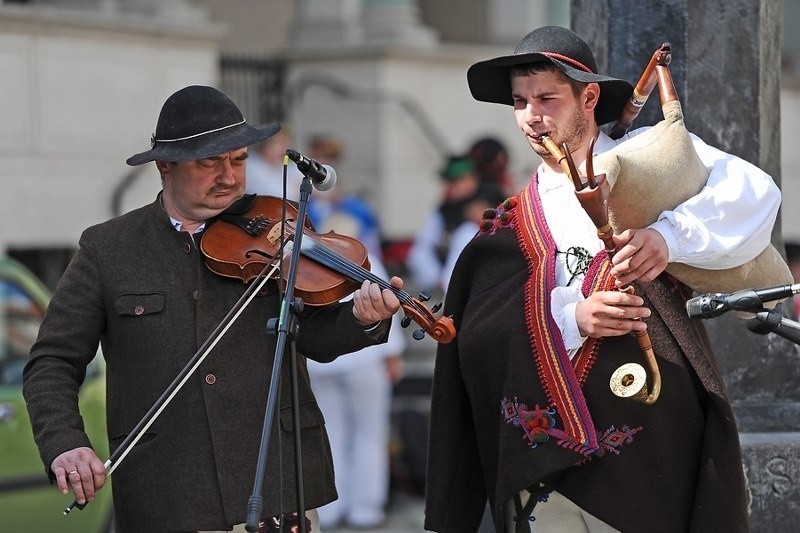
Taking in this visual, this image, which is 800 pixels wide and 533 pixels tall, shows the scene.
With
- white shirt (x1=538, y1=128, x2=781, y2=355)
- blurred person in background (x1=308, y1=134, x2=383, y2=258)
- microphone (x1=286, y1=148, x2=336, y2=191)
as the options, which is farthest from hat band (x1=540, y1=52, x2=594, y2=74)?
blurred person in background (x1=308, y1=134, x2=383, y2=258)

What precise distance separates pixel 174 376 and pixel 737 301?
148 cm

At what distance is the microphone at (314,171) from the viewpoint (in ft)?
12.5

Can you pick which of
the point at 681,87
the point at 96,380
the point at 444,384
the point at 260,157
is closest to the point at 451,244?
the point at 260,157

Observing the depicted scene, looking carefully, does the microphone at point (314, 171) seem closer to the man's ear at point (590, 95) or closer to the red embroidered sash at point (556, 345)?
the red embroidered sash at point (556, 345)

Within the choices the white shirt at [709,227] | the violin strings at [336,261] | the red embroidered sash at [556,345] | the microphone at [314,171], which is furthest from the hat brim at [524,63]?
the violin strings at [336,261]

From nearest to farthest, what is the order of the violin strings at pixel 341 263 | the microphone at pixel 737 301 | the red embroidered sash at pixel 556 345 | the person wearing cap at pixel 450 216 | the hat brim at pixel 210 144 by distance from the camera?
the microphone at pixel 737 301 < the red embroidered sash at pixel 556 345 < the violin strings at pixel 341 263 < the hat brim at pixel 210 144 < the person wearing cap at pixel 450 216

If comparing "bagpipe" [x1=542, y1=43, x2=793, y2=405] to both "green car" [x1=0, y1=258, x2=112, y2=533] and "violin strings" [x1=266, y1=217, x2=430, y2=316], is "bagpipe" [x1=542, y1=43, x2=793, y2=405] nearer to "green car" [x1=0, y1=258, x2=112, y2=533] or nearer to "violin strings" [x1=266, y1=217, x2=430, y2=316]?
"violin strings" [x1=266, y1=217, x2=430, y2=316]

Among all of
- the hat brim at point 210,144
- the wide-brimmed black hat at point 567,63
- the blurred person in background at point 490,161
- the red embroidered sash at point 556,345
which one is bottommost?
the blurred person in background at point 490,161

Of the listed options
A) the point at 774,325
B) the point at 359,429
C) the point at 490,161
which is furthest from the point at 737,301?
the point at 490,161

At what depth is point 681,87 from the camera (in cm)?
477

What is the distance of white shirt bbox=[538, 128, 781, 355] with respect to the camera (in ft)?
12.0

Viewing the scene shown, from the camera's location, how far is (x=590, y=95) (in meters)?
3.89

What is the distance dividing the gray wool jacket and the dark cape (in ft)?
1.28

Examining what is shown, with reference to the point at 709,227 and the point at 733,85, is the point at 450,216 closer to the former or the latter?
the point at 733,85
